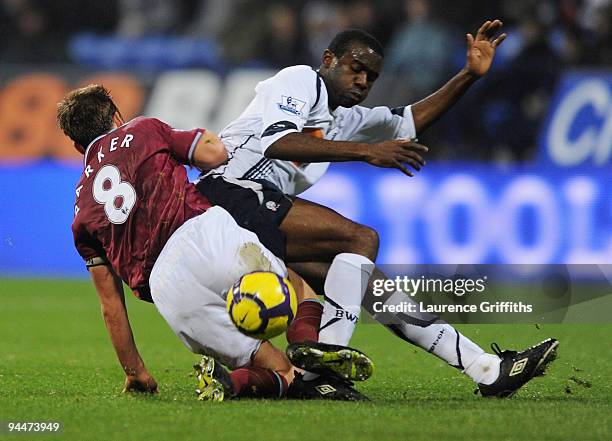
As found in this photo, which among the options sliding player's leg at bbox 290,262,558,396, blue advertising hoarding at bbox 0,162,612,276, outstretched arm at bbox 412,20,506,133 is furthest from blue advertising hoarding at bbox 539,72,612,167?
sliding player's leg at bbox 290,262,558,396

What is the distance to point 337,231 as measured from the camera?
5.68m

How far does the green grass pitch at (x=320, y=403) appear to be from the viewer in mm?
4625

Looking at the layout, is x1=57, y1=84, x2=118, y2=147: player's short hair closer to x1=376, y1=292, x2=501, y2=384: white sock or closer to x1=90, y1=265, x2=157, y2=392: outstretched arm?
x1=90, y1=265, x2=157, y2=392: outstretched arm

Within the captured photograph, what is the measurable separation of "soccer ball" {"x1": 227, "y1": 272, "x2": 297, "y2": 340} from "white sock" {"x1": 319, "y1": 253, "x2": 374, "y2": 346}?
0.38 meters

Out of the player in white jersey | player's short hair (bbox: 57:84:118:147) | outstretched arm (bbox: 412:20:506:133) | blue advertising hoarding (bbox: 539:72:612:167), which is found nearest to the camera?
the player in white jersey

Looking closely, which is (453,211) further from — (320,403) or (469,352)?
(320,403)

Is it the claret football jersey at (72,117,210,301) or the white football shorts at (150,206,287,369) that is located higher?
the claret football jersey at (72,117,210,301)

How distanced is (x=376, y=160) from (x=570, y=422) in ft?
4.90

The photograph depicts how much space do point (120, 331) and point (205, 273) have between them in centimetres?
64

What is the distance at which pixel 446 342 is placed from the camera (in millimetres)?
5766

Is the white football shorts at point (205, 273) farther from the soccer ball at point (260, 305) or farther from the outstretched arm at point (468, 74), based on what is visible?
the outstretched arm at point (468, 74)

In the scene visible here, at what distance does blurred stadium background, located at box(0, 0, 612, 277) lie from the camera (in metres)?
12.0

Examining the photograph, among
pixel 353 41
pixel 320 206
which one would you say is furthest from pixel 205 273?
pixel 353 41

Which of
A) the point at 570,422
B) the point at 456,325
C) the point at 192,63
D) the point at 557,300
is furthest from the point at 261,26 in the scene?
the point at 570,422
